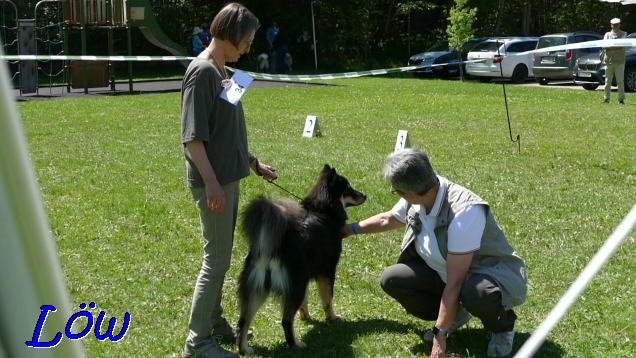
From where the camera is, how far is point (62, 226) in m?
6.40

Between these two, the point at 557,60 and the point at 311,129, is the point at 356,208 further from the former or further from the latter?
the point at 557,60

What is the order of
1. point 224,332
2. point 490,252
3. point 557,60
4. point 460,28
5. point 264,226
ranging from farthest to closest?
1. point 460,28
2. point 557,60
3. point 224,332
4. point 490,252
5. point 264,226

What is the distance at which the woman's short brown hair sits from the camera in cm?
343

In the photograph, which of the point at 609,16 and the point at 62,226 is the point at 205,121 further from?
the point at 609,16

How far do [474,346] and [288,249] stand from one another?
1090 millimetres

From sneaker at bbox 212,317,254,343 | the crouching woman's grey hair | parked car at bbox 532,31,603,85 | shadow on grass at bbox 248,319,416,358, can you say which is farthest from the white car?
the crouching woman's grey hair

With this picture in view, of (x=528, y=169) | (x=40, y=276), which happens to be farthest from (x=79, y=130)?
(x=40, y=276)

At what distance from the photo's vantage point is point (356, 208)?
22.3 ft

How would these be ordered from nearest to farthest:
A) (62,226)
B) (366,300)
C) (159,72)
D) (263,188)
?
(366,300) < (62,226) < (263,188) < (159,72)

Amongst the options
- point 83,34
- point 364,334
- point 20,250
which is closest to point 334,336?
point 364,334

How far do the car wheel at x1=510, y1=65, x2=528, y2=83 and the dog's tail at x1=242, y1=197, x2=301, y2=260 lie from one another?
22.8m

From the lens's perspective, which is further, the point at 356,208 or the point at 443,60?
the point at 443,60

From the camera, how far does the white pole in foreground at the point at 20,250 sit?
21.7 inches

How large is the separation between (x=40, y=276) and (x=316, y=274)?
3607 mm
